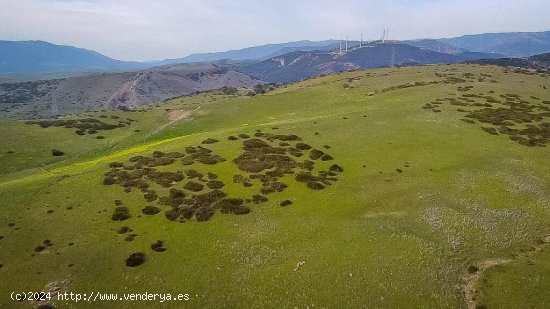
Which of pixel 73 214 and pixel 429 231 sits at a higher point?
pixel 73 214

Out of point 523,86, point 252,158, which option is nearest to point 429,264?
point 252,158

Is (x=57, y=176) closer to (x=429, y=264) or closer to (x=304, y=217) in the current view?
(x=304, y=217)
